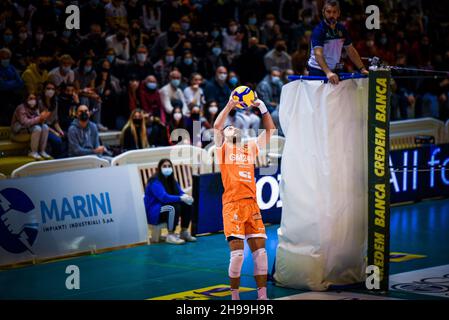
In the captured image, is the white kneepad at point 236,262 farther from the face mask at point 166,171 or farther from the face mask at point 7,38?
the face mask at point 7,38

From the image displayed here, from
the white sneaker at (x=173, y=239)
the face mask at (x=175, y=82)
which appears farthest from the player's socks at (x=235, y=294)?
the face mask at (x=175, y=82)

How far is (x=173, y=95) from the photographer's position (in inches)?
755

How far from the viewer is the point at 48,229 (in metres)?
14.2

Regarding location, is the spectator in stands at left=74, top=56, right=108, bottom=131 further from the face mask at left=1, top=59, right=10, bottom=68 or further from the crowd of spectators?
the face mask at left=1, top=59, right=10, bottom=68

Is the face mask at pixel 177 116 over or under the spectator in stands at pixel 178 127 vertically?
over

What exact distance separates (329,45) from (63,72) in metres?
7.80

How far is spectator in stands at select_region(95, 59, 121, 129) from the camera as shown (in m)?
18.4

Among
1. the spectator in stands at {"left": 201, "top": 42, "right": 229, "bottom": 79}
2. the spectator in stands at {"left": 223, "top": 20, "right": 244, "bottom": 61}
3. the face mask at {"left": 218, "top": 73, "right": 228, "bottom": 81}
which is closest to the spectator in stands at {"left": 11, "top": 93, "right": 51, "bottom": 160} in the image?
the face mask at {"left": 218, "top": 73, "right": 228, "bottom": 81}

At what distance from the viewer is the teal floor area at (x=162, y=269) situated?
11.8 meters

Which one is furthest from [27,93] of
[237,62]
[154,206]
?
[237,62]

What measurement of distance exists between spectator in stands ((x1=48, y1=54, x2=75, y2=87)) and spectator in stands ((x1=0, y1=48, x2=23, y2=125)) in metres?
0.68

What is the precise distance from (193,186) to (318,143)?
15.7 ft

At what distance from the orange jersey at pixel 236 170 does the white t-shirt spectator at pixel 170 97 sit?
804 centimetres
